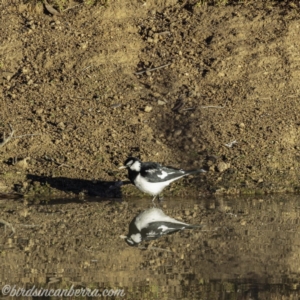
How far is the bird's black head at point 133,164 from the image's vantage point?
34.0 ft

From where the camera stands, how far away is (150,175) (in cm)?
1014

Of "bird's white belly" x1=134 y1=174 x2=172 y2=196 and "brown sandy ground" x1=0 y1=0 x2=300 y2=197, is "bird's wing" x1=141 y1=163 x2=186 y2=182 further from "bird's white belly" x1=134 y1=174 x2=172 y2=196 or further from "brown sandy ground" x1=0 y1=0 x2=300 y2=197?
"brown sandy ground" x1=0 y1=0 x2=300 y2=197

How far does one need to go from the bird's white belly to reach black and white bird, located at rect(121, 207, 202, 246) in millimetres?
605

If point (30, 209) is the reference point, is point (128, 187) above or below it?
above

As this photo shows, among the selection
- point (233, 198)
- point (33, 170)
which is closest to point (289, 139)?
point (233, 198)

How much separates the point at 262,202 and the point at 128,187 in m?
1.75

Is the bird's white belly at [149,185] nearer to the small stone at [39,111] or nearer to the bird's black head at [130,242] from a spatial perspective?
the bird's black head at [130,242]

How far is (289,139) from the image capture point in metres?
11.7

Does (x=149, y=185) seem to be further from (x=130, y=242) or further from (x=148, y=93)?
(x=148, y=93)

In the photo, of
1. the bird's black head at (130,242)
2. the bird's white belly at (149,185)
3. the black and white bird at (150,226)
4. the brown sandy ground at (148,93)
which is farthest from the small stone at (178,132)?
the bird's black head at (130,242)

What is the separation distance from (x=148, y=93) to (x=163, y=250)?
4.84 meters

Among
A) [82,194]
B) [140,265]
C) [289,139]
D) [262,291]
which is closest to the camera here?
[262,291]

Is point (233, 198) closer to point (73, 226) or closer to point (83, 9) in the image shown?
point (73, 226)

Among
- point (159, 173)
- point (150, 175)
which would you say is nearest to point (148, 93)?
point (159, 173)
